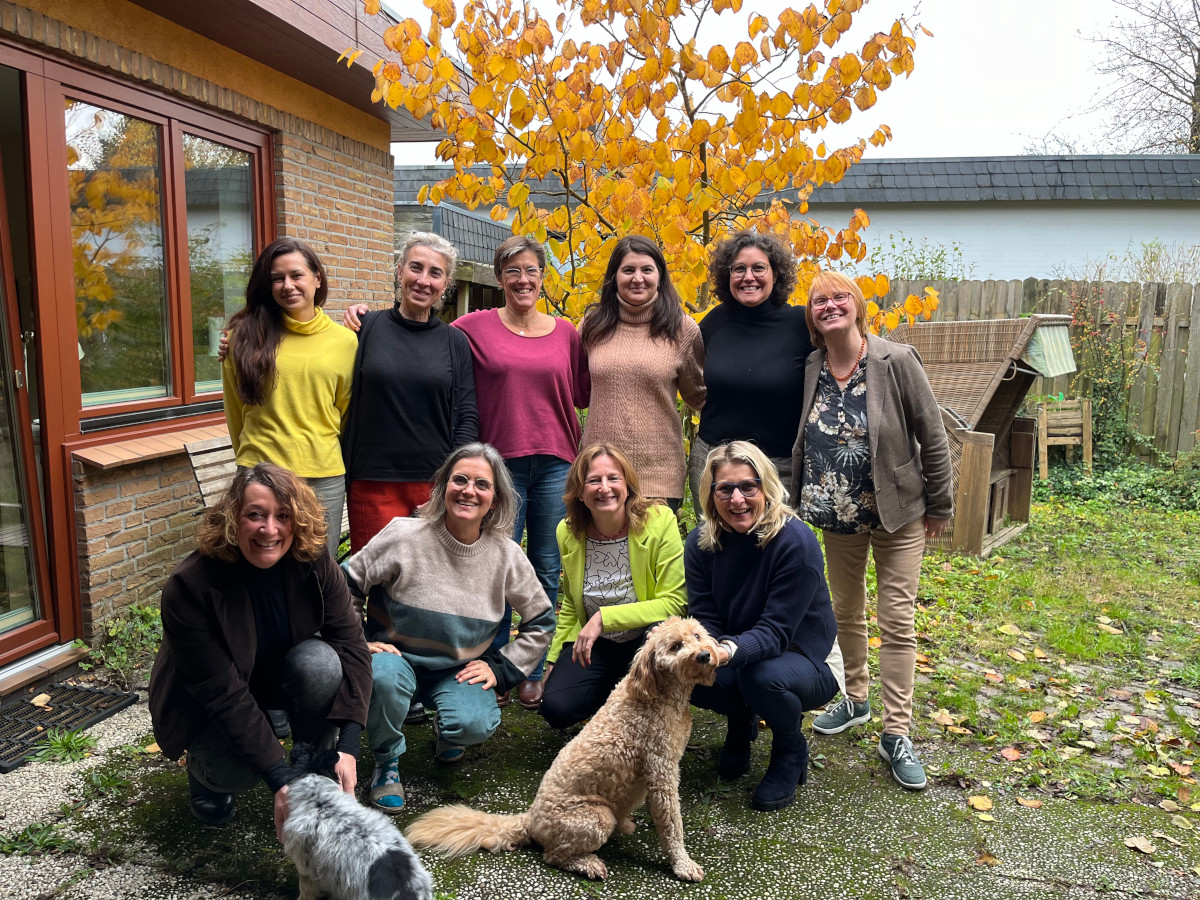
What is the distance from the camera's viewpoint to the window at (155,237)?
449 cm

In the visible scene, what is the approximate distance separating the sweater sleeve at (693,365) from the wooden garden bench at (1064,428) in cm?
728

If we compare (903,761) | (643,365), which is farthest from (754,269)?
(903,761)

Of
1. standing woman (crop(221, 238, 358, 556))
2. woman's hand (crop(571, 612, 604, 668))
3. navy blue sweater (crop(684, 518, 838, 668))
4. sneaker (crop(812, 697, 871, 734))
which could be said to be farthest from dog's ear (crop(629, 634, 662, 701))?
standing woman (crop(221, 238, 358, 556))

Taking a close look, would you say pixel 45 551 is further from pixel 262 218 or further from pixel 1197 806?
pixel 1197 806

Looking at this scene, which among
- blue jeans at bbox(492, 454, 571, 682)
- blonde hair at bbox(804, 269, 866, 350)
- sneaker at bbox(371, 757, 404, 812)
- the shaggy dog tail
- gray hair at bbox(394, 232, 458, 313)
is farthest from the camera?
blue jeans at bbox(492, 454, 571, 682)

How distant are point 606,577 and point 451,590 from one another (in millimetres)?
585

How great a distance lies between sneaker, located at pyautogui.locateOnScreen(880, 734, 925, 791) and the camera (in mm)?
3311

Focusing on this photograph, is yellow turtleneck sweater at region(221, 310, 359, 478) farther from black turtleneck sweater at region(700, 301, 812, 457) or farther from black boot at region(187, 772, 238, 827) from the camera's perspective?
black turtleneck sweater at region(700, 301, 812, 457)

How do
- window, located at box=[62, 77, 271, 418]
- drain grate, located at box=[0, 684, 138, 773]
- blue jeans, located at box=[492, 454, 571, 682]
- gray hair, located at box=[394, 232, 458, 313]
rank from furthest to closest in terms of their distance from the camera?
window, located at box=[62, 77, 271, 418] < blue jeans, located at box=[492, 454, 571, 682] < gray hair, located at box=[394, 232, 458, 313] < drain grate, located at box=[0, 684, 138, 773]

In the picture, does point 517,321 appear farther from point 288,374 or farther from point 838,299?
point 838,299

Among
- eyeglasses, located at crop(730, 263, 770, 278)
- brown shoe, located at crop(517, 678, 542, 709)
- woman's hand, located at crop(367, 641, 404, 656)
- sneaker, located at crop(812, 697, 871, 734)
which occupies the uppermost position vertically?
eyeglasses, located at crop(730, 263, 770, 278)

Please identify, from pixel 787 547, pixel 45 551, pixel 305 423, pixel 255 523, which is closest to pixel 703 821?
pixel 787 547

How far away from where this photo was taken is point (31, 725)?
366 centimetres

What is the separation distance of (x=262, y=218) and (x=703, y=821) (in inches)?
193
